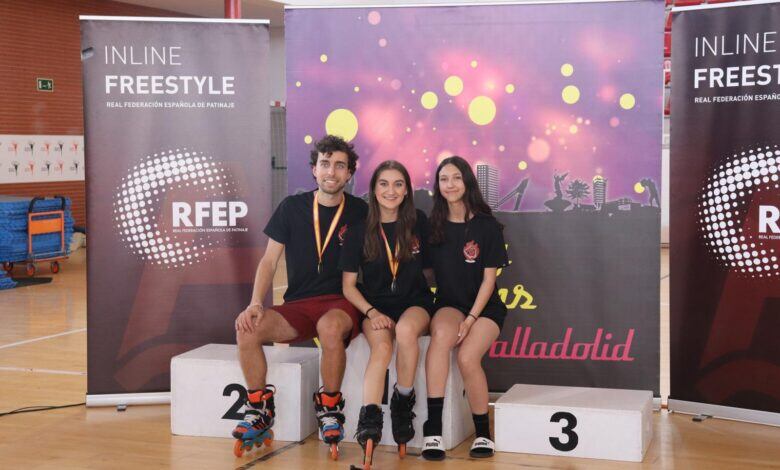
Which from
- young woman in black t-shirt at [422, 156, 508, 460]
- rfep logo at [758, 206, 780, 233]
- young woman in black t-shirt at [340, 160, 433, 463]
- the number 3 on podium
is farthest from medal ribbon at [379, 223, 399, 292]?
rfep logo at [758, 206, 780, 233]

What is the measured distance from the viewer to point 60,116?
39.3 ft

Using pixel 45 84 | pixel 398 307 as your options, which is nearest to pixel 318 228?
pixel 398 307

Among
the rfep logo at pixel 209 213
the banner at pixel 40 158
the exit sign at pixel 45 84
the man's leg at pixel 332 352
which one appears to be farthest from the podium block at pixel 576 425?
the exit sign at pixel 45 84

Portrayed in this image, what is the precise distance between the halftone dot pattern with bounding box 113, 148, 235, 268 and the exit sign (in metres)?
7.87

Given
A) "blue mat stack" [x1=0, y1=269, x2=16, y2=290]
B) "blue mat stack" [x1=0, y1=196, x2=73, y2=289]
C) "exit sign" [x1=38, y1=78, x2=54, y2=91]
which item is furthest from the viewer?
"exit sign" [x1=38, y1=78, x2=54, y2=91]

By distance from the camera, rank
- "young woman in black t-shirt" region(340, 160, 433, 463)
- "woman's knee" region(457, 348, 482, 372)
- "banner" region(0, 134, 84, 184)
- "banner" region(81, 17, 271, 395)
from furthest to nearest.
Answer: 1. "banner" region(0, 134, 84, 184)
2. "banner" region(81, 17, 271, 395)
3. "young woman in black t-shirt" region(340, 160, 433, 463)
4. "woman's knee" region(457, 348, 482, 372)

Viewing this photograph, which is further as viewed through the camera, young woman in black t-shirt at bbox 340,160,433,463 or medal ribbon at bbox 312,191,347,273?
medal ribbon at bbox 312,191,347,273

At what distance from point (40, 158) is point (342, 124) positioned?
8.08 meters

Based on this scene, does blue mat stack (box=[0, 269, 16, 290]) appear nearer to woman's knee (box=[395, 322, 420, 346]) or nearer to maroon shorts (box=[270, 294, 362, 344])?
maroon shorts (box=[270, 294, 362, 344])

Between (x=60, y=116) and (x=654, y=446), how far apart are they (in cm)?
985

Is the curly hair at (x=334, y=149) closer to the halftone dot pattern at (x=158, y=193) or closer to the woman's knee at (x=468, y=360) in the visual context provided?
the halftone dot pattern at (x=158, y=193)

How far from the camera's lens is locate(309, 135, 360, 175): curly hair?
4168mm

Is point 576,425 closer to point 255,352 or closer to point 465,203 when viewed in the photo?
point 465,203

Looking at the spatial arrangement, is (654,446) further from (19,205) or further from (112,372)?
(19,205)
